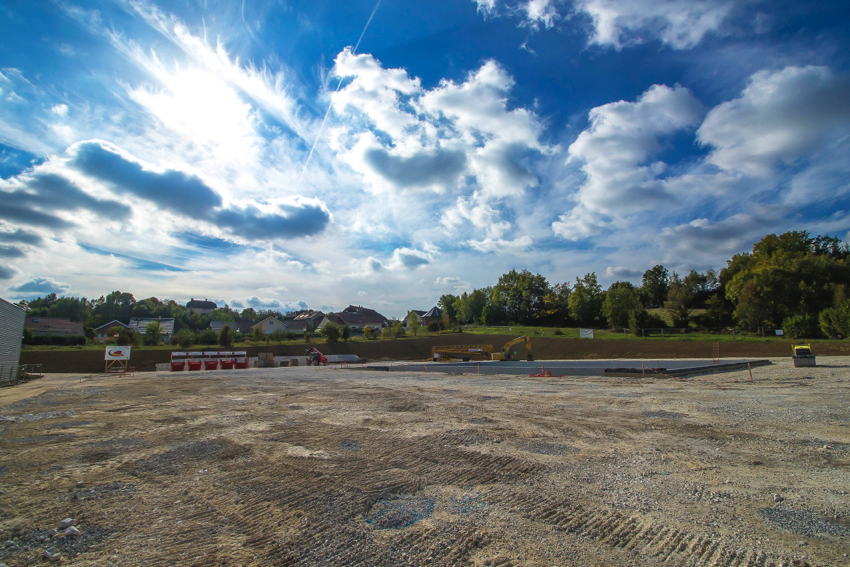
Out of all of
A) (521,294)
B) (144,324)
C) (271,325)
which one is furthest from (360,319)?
(144,324)

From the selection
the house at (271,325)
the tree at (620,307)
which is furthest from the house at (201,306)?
the tree at (620,307)

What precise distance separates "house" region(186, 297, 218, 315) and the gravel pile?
138 m

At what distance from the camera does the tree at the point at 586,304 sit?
234ft

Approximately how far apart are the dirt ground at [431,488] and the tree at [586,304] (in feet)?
211

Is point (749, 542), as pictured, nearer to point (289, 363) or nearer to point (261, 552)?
point (261, 552)

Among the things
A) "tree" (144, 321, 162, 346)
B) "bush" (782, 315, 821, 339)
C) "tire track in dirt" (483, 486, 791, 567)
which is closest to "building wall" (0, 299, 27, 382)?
"tree" (144, 321, 162, 346)

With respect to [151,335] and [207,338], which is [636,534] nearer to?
[207,338]

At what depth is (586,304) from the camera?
7131cm

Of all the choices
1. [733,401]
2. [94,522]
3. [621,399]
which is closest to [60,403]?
[94,522]

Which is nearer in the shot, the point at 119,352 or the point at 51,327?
the point at 119,352

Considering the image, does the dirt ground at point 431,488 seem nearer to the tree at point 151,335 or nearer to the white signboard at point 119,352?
the white signboard at point 119,352

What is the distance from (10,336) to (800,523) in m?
40.7

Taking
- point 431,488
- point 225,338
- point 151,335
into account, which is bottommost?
point 225,338

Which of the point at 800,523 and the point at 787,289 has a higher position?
the point at 787,289
